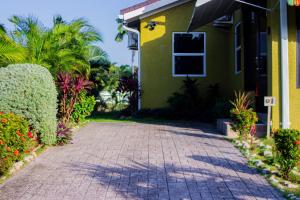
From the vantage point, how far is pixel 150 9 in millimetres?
17047

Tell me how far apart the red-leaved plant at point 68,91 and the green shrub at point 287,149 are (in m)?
7.37

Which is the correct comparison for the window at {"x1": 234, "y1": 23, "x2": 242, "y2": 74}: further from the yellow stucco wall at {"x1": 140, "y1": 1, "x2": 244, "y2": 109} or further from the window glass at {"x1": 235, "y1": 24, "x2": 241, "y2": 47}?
the yellow stucco wall at {"x1": 140, "y1": 1, "x2": 244, "y2": 109}

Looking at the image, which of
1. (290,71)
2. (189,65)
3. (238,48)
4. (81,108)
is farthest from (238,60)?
(81,108)

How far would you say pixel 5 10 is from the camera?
15.1m

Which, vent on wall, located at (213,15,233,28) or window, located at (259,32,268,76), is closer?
window, located at (259,32,268,76)

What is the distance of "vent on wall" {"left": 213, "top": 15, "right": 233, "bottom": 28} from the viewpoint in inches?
679

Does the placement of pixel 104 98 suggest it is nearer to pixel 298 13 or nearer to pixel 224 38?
pixel 224 38

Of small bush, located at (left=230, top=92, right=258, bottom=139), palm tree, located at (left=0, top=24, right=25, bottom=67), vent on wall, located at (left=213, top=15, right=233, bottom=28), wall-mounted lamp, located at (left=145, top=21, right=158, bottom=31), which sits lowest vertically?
small bush, located at (left=230, top=92, right=258, bottom=139)

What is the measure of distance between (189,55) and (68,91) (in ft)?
18.8

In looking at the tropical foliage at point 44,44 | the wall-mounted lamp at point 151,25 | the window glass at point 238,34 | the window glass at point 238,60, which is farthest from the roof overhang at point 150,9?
the window glass at point 238,60

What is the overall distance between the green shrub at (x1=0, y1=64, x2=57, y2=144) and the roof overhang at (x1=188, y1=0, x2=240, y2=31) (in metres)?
4.39

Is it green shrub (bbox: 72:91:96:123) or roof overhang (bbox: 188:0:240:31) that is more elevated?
roof overhang (bbox: 188:0:240:31)

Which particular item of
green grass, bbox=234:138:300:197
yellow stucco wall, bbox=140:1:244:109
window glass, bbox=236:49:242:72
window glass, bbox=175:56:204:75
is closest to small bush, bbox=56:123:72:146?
green grass, bbox=234:138:300:197

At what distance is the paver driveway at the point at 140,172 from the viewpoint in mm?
6699
